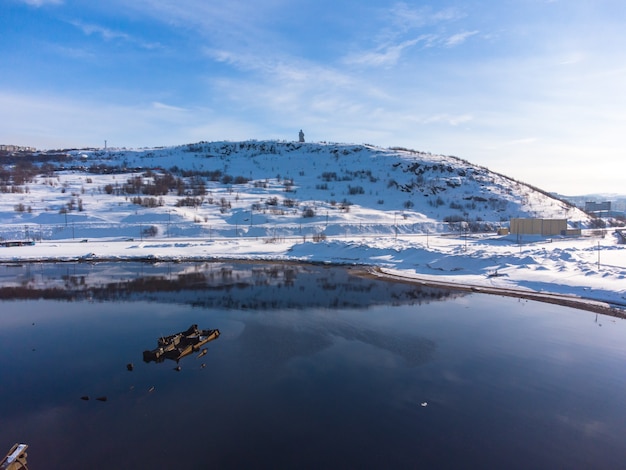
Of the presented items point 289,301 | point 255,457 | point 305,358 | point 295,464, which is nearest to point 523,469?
point 295,464

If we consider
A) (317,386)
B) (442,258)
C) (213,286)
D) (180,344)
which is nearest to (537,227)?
(442,258)

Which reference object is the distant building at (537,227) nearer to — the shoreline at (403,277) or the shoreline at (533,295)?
the shoreline at (403,277)

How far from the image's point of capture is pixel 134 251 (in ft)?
121

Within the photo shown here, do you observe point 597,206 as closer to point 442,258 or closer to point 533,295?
point 442,258

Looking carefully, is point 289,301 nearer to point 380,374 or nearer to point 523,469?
point 380,374

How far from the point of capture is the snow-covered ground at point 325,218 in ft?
93.9

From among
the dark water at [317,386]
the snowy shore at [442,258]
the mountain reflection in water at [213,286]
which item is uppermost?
the snowy shore at [442,258]

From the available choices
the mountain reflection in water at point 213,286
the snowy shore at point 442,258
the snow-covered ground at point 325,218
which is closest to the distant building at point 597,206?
the snow-covered ground at point 325,218

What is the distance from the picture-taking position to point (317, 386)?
455 inches

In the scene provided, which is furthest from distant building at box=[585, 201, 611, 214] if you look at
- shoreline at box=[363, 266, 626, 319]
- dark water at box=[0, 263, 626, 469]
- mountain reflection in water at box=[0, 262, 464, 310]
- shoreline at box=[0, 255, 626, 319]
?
dark water at box=[0, 263, 626, 469]

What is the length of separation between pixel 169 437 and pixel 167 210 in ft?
141

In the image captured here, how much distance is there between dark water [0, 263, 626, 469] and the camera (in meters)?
8.84

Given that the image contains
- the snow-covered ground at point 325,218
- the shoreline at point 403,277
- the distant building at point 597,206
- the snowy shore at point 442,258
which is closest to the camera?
the shoreline at point 403,277

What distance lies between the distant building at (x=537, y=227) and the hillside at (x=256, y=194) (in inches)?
289
